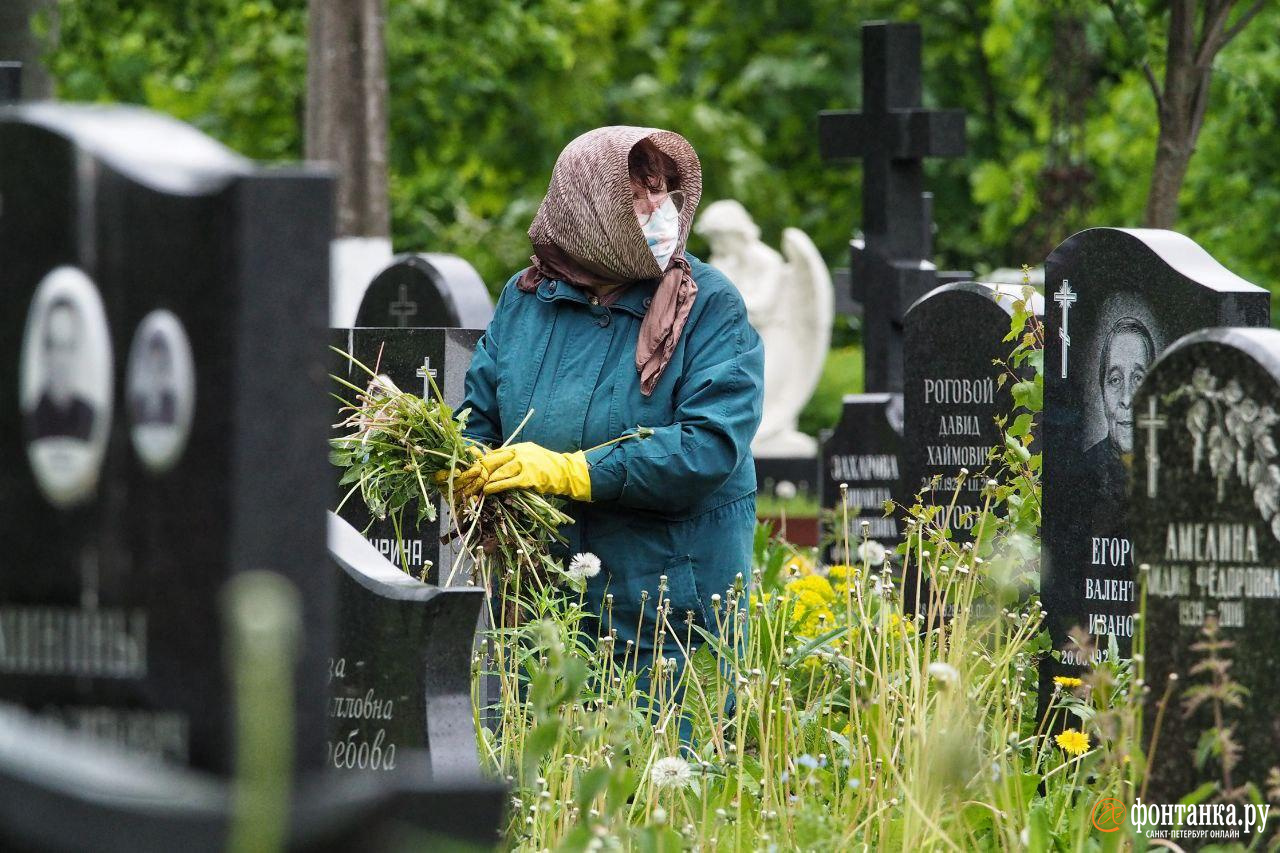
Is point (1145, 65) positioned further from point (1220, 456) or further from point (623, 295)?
point (1220, 456)

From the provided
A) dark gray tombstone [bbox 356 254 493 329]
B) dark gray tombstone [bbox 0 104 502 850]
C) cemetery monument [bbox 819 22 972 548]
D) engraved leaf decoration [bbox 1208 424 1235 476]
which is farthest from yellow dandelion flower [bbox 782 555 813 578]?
dark gray tombstone [bbox 0 104 502 850]

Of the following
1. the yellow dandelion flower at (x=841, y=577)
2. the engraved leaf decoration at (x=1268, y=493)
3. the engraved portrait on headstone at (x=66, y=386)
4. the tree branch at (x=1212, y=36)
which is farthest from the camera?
the tree branch at (x=1212, y=36)

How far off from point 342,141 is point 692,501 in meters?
8.09

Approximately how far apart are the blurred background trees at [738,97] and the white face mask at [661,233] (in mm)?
4514

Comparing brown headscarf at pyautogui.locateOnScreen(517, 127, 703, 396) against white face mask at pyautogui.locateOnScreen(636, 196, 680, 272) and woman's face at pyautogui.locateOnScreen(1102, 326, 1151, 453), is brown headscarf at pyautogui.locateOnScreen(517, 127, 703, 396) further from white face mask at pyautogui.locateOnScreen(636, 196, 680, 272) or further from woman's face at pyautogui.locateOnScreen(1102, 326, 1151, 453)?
woman's face at pyautogui.locateOnScreen(1102, 326, 1151, 453)

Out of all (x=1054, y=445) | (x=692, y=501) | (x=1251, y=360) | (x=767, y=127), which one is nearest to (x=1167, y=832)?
(x=1251, y=360)

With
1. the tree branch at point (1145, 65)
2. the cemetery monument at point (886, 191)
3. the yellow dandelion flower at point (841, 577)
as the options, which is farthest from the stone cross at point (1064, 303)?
the cemetery monument at point (886, 191)

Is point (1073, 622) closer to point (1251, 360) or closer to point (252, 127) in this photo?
point (1251, 360)

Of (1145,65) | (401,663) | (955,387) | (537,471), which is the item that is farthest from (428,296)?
(1145,65)

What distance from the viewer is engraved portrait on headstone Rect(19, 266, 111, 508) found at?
2252 mm

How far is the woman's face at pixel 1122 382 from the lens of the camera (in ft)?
15.8

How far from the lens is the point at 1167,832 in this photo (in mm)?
3336

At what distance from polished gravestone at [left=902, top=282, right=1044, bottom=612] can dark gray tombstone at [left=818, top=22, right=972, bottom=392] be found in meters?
3.22

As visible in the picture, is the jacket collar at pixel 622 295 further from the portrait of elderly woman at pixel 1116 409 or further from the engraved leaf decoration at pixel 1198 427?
the engraved leaf decoration at pixel 1198 427
